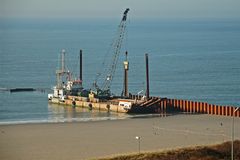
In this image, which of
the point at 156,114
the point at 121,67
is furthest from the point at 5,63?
the point at 156,114

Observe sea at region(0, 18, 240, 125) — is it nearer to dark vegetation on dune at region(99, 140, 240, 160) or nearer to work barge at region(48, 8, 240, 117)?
work barge at region(48, 8, 240, 117)

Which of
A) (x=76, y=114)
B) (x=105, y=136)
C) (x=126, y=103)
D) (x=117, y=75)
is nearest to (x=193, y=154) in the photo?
(x=105, y=136)

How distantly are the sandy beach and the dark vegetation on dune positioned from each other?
1.68m

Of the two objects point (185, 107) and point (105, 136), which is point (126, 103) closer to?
point (185, 107)

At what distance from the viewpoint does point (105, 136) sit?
31875mm

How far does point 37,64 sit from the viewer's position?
73.9 meters

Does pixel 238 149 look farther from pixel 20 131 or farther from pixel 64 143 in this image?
pixel 20 131

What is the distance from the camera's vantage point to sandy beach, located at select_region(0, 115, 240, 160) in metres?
28.0

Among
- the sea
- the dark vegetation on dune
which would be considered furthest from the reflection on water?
the dark vegetation on dune

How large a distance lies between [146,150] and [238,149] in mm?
3350

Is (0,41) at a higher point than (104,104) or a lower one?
higher

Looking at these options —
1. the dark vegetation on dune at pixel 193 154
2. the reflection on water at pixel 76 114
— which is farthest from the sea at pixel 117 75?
the dark vegetation on dune at pixel 193 154

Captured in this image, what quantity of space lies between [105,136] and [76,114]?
1113cm

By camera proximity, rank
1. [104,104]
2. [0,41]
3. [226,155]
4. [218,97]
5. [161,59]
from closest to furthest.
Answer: [226,155] < [104,104] < [218,97] < [161,59] < [0,41]
